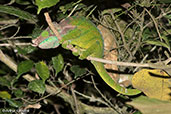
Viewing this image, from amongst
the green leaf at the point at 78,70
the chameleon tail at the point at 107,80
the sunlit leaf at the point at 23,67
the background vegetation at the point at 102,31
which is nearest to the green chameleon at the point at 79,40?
the chameleon tail at the point at 107,80

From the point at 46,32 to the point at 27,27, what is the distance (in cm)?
127

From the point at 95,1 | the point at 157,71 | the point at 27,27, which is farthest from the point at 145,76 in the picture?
the point at 27,27

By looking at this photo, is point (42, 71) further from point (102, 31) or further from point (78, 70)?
point (102, 31)

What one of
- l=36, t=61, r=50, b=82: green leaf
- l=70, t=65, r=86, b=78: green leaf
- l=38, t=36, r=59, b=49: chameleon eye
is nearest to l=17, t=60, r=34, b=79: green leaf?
l=36, t=61, r=50, b=82: green leaf

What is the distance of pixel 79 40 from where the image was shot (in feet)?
4.74

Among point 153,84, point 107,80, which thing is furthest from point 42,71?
point 153,84

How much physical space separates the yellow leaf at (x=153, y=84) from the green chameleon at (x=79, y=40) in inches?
2.9

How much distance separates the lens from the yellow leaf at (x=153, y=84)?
4.42 ft

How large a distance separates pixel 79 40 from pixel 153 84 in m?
0.61

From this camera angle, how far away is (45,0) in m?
0.92

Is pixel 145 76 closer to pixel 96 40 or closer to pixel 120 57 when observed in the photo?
pixel 96 40

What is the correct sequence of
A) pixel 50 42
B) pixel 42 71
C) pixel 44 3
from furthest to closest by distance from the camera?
pixel 42 71 < pixel 50 42 < pixel 44 3

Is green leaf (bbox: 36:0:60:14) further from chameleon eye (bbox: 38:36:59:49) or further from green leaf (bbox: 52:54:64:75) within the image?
green leaf (bbox: 52:54:64:75)

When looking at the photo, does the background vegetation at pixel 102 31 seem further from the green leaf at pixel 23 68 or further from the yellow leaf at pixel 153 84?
the yellow leaf at pixel 153 84
